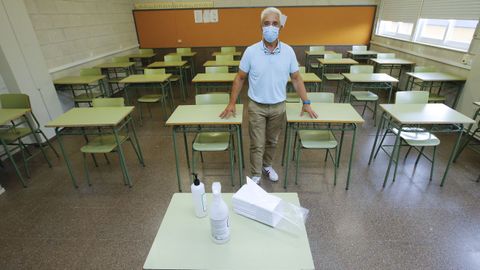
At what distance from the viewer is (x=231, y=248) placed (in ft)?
3.44

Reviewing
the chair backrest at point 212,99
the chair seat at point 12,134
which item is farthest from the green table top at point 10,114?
→ the chair backrest at point 212,99

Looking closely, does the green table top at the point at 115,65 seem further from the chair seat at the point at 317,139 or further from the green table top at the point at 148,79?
the chair seat at the point at 317,139

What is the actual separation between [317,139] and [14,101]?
368 centimetres

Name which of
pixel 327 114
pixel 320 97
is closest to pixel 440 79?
pixel 320 97

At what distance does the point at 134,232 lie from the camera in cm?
216

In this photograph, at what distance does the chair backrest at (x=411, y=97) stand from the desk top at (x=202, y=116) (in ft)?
5.96

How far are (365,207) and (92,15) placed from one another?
20.0 ft

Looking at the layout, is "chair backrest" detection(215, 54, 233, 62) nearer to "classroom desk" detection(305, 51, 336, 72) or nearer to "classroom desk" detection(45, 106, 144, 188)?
"classroom desk" detection(305, 51, 336, 72)

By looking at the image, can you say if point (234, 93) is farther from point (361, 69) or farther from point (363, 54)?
point (363, 54)

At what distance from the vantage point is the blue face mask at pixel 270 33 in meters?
2.01

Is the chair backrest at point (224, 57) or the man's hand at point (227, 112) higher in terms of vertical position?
the chair backrest at point (224, 57)

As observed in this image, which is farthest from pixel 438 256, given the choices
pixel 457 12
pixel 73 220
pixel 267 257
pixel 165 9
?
pixel 165 9

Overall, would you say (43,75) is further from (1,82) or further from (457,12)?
(457,12)

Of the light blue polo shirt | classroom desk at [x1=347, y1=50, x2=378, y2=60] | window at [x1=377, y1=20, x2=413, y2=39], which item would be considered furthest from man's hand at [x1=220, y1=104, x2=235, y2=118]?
window at [x1=377, y1=20, x2=413, y2=39]
